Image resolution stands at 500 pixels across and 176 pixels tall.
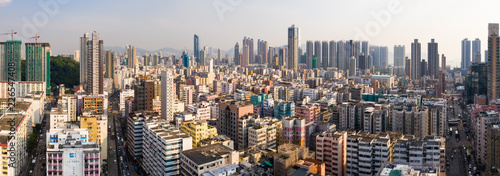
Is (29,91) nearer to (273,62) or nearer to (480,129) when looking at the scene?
(480,129)

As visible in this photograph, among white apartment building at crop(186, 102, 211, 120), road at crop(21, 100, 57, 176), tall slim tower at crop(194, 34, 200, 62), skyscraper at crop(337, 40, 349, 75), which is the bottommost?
road at crop(21, 100, 57, 176)

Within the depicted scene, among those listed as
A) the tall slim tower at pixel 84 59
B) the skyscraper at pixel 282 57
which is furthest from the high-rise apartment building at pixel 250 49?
the tall slim tower at pixel 84 59

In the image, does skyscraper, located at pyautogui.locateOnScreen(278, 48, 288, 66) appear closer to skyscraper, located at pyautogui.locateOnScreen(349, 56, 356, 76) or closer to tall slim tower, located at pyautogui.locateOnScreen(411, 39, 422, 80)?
skyscraper, located at pyautogui.locateOnScreen(349, 56, 356, 76)

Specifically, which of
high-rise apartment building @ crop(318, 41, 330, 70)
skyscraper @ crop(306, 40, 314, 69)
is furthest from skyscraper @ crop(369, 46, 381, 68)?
skyscraper @ crop(306, 40, 314, 69)

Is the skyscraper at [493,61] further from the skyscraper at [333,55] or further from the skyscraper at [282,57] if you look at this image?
the skyscraper at [282,57]

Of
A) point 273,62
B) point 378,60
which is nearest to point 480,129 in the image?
point 378,60

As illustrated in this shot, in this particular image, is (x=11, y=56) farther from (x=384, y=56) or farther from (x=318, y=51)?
(x=384, y=56)
